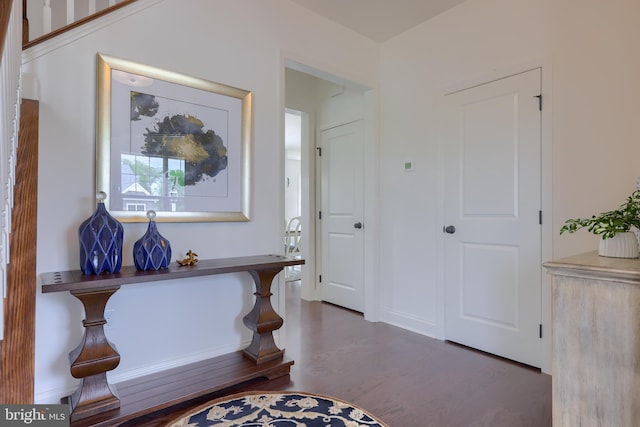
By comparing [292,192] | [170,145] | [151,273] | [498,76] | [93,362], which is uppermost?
[498,76]

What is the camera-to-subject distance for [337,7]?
285cm

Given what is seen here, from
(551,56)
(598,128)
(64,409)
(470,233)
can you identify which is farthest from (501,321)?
(64,409)

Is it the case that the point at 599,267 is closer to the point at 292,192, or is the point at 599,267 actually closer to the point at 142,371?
the point at 142,371

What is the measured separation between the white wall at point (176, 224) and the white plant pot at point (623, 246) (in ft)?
6.56

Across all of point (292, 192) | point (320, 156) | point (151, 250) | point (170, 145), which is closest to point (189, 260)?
point (151, 250)

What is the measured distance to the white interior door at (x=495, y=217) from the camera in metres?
2.39

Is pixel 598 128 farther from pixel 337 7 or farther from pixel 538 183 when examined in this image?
pixel 337 7

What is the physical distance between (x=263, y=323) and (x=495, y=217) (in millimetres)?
1863

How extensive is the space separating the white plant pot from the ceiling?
7.19 ft

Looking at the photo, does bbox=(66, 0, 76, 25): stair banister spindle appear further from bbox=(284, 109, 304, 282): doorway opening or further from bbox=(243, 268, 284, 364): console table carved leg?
bbox=(284, 109, 304, 282): doorway opening

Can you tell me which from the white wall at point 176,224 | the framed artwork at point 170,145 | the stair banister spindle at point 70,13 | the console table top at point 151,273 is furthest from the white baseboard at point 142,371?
the stair banister spindle at point 70,13

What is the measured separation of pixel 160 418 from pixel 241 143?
1752 mm

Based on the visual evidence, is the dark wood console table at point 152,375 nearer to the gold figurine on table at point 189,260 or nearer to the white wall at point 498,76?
the gold figurine on table at point 189,260

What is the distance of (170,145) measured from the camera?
7.27 feet
